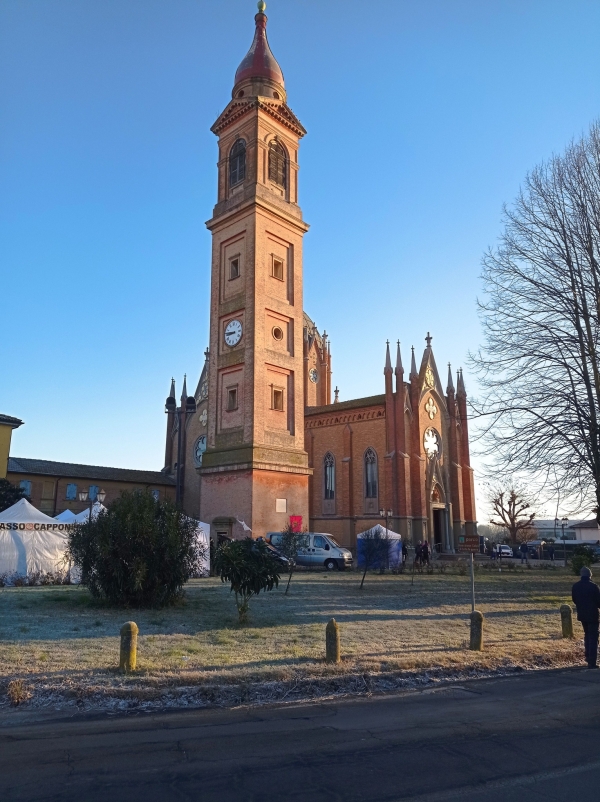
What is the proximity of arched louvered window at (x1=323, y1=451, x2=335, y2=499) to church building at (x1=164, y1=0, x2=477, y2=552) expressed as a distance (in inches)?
3.2

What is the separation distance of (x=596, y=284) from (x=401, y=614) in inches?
418

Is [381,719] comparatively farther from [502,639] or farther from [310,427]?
[310,427]

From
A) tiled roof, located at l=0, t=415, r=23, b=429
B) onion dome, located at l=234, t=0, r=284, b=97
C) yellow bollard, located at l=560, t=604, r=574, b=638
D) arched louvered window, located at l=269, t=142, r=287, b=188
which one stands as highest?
onion dome, located at l=234, t=0, r=284, b=97

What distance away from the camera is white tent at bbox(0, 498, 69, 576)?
21.8 meters

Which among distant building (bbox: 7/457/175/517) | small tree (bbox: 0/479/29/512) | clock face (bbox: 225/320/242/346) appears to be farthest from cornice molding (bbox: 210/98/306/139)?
small tree (bbox: 0/479/29/512)

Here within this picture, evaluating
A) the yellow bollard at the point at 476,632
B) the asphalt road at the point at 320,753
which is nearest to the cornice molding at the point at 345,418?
the yellow bollard at the point at 476,632

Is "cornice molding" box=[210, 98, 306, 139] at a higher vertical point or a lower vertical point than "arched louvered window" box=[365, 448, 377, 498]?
higher

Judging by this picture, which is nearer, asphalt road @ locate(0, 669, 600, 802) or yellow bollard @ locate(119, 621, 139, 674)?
asphalt road @ locate(0, 669, 600, 802)

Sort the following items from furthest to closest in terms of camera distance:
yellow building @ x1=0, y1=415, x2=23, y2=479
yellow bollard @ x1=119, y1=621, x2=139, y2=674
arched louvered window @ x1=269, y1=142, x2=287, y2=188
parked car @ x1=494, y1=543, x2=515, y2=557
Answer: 1. parked car @ x1=494, y1=543, x2=515, y2=557
2. yellow building @ x1=0, y1=415, x2=23, y2=479
3. arched louvered window @ x1=269, y1=142, x2=287, y2=188
4. yellow bollard @ x1=119, y1=621, x2=139, y2=674

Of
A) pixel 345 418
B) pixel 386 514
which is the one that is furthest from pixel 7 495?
pixel 345 418

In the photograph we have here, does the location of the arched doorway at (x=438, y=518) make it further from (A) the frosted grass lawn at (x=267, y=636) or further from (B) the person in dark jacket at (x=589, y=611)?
(B) the person in dark jacket at (x=589, y=611)

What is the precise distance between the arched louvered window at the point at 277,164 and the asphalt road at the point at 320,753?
1317 inches

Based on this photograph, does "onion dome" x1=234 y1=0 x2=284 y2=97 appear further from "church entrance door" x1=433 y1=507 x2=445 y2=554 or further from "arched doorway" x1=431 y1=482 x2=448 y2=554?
"church entrance door" x1=433 y1=507 x2=445 y2=554

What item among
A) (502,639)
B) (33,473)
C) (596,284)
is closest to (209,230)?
(33,473)
